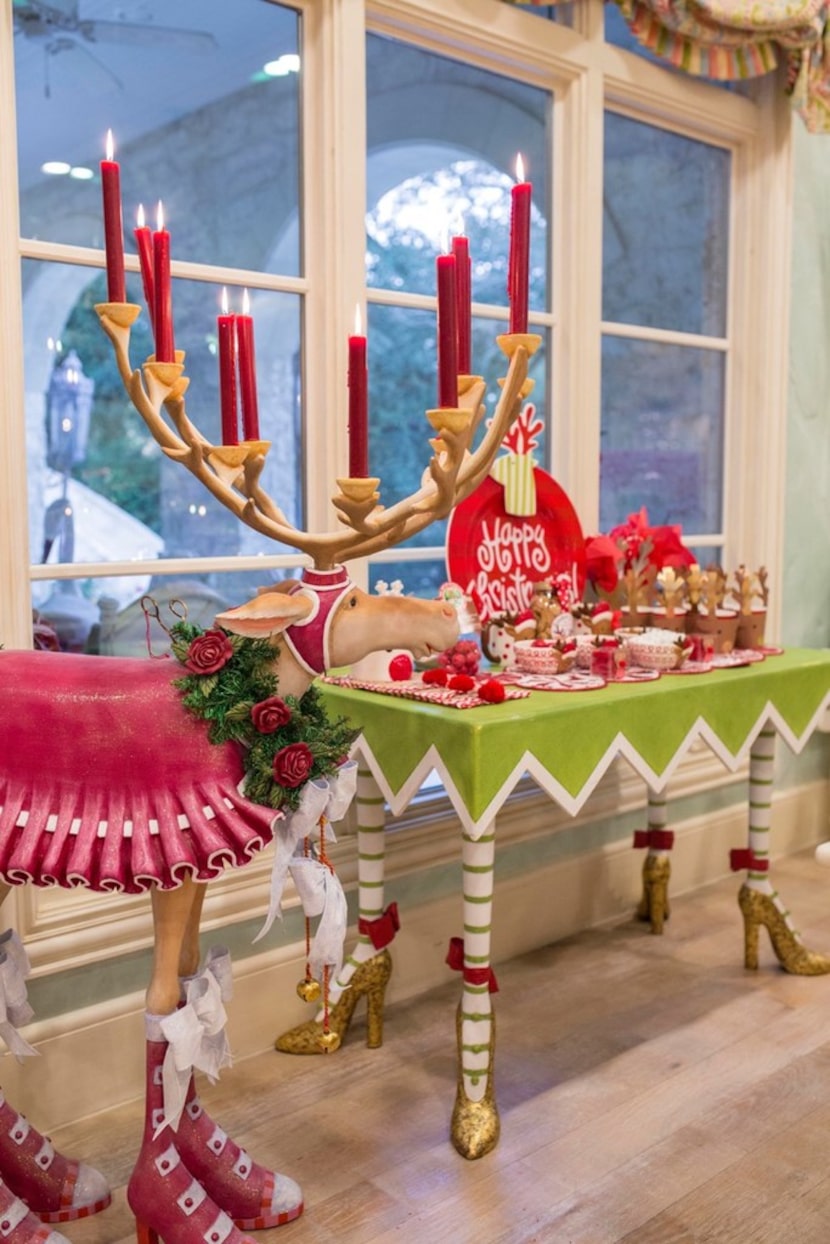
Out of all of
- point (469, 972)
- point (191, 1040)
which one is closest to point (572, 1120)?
point (469, 972)

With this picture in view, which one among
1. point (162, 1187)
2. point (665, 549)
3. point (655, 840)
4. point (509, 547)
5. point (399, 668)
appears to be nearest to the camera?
point (162, 1187)

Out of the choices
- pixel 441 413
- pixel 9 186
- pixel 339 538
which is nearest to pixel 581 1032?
pixel 339 538

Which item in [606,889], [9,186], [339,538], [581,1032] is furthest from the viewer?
[606,889]

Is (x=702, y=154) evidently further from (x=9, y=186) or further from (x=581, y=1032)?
(x=581, y=1032)

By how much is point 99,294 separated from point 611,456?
4.57 feet

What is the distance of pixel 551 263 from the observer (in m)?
2.74

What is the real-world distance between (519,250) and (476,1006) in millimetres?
1175

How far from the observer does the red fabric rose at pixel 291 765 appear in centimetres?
142

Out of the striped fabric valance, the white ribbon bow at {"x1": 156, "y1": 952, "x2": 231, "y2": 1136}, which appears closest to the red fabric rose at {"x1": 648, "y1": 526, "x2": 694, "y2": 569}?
the striped fabric valance

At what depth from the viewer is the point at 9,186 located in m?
1.79

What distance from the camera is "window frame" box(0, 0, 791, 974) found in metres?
1.86

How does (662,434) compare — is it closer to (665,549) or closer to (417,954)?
(665,549)

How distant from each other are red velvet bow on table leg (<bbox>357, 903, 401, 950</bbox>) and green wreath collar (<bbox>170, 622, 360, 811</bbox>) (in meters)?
0.75

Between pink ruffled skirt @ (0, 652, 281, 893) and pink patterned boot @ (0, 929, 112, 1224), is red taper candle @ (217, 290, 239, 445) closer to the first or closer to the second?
pink ruffled skirt @ (0, 652, 281, 893)
